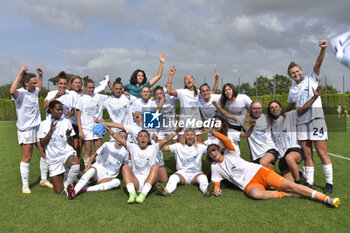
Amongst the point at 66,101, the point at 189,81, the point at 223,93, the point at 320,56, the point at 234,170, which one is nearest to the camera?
the point at 320,56

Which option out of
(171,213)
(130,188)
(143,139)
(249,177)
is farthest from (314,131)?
(130,188)

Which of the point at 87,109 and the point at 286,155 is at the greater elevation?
the point at 87,109

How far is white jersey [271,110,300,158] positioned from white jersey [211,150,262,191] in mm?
778

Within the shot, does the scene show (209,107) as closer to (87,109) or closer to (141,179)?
(141,179)

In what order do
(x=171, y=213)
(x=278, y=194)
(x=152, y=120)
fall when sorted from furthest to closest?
1. (x=152, y=120)
2. (x=278, y=194)
3. (x=171, y=213)

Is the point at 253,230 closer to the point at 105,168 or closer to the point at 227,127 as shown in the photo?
the point at 227,127

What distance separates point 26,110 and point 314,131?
4.85 metres

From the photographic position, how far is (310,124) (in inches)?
165

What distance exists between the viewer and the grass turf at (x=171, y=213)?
2.97 meters

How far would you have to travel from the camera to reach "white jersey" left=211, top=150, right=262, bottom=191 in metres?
4.07

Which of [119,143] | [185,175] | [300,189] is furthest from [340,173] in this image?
[119,143]

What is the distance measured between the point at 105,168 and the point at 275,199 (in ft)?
9.54

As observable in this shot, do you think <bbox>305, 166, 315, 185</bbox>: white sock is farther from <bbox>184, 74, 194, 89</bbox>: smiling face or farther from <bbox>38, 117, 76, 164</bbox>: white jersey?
<bbox>38, 117, 76, 164</bbox>: white jersey

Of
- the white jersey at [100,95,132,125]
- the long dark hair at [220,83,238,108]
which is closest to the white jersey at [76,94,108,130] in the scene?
the white jersey at [100,95,132,125]
